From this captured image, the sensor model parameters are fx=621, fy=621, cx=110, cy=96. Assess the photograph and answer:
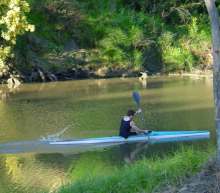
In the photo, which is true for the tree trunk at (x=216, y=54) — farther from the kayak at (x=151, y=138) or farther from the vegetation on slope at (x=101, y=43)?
the vegetation on slope at (x=101, y=43)

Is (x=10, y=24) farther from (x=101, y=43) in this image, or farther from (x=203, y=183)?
(x=203, y=183)

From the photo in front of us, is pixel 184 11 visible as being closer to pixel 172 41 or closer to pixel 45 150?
pixel 172 41

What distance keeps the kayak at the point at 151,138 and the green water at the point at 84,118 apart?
0.42m

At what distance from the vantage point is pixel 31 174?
45.8 feet

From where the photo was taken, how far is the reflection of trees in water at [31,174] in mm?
12664

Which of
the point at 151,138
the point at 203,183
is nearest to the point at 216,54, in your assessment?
the point at 203,183

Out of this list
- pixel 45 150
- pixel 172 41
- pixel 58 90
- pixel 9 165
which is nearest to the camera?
pixel 9 165

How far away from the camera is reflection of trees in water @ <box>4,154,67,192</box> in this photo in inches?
499

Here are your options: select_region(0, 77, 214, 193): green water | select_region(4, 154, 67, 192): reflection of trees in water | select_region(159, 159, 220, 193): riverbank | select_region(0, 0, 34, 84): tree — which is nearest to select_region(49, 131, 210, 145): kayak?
select_region(0, 77, 214, 193): green water

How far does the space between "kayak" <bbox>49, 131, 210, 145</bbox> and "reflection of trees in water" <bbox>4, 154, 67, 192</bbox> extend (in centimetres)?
158

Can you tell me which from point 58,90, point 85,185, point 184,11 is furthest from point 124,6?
point 85,185

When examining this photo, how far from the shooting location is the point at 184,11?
1640 inches

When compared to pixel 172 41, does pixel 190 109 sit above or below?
below

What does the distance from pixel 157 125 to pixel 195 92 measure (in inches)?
348
